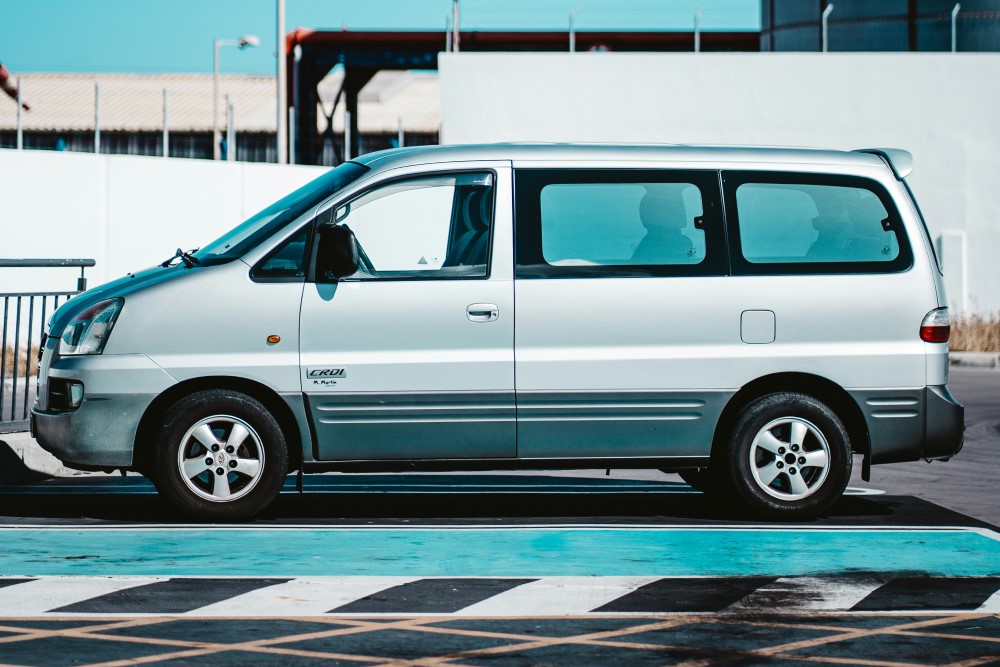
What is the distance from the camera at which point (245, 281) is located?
337 inches

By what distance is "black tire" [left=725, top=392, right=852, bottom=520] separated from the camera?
349 inches

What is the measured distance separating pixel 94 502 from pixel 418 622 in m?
4.08

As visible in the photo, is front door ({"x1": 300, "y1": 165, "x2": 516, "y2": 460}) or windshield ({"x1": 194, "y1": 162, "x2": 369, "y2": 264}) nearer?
front door ({"x1": 300, "y1": 165, "x2": 516, "y2": 460})

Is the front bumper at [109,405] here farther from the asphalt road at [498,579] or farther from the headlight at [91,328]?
the asphalt road at [498,579]

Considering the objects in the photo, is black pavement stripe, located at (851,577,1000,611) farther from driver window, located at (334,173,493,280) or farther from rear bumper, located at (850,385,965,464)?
driver window, located at (334,173,493,280)

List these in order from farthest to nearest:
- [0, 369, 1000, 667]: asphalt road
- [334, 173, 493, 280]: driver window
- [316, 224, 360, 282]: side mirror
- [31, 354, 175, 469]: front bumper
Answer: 1. [334, 173, 493, 280]: driver window
2. [31, 354, 175, 469]: front bumper
3. [316, 224, 360, 282]: side mirror
4. [0, 369, 1000, 667]: asphalt road

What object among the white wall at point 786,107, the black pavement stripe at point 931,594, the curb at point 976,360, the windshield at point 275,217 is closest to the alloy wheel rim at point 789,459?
the black pavement stripe at point 931,594

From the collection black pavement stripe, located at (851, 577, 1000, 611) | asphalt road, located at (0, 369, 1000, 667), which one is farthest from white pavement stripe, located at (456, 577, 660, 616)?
black pavement stripe, located at (851, 577, 1000, 611)

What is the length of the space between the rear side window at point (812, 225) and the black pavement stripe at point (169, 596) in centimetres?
336

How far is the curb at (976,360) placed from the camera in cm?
2167

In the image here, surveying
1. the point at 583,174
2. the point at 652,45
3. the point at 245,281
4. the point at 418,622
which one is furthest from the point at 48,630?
the point at 652,45

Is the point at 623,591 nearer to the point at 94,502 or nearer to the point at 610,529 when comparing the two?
the point at 610,529

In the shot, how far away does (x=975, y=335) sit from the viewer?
23.4 m

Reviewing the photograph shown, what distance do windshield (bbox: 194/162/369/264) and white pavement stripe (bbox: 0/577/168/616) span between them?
212 centimetres
